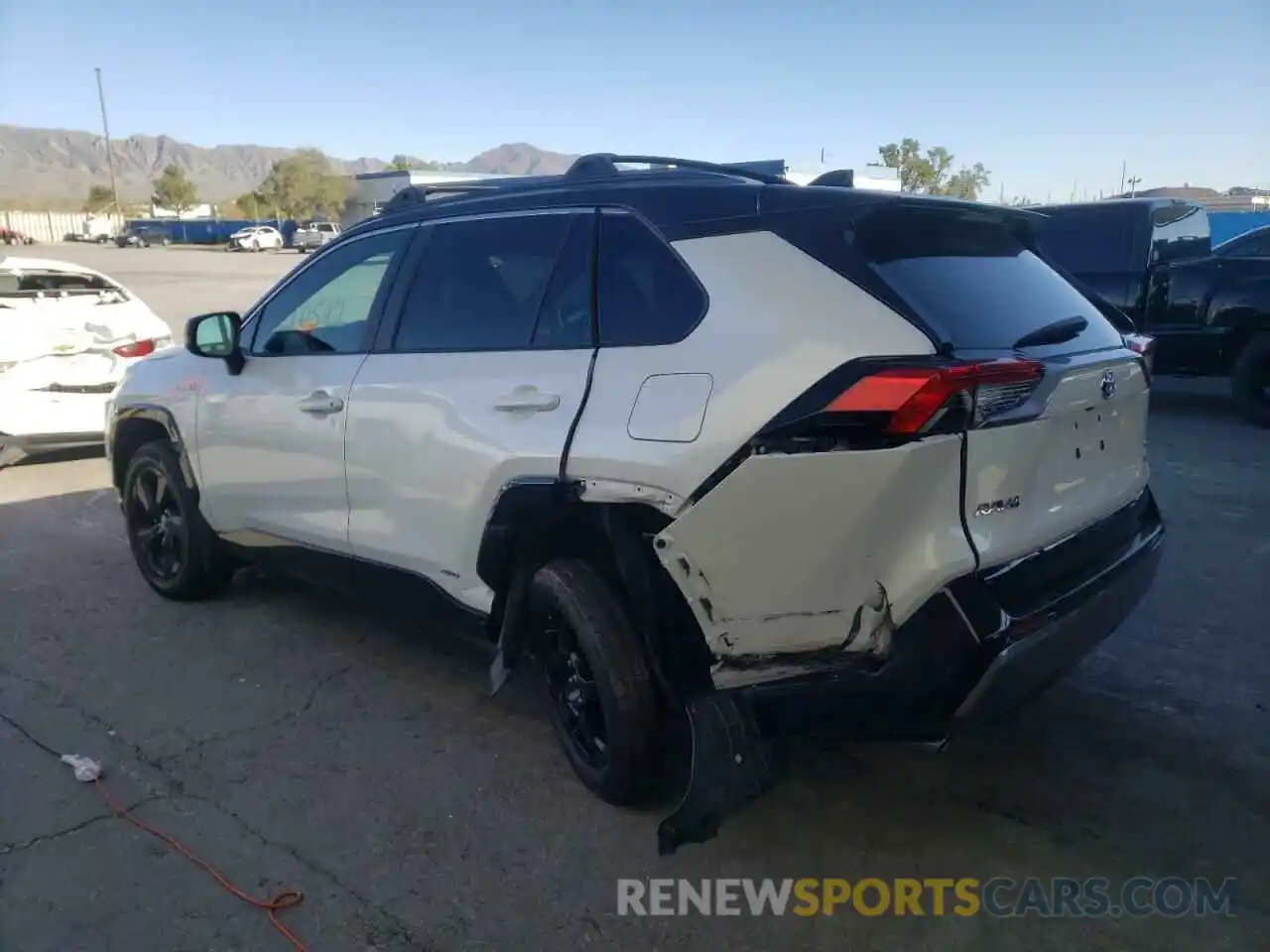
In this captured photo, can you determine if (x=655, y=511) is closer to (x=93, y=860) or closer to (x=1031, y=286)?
(x=1031, y=286)

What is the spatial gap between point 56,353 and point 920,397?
7.72m

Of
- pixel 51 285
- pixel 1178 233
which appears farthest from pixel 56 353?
pixel 1178 233

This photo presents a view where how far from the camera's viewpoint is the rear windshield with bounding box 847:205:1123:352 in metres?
2.68

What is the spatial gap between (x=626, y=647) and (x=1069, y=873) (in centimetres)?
140

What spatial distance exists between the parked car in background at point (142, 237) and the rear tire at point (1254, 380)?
67918mm

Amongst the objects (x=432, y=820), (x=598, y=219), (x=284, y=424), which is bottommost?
(x=432, y=820)

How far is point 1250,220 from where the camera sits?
24438mm

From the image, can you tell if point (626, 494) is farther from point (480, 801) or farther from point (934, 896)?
point (934, 896)

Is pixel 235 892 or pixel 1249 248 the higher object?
pixel 1249 248

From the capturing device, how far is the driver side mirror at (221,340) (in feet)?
14.9

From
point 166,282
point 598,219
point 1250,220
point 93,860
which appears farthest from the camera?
point 166,282

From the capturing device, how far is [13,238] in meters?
66.7

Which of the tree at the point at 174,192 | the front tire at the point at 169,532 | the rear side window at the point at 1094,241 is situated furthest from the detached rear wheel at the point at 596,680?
the tree at the point at 174,192

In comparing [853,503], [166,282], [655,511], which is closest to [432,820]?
[655,511]
